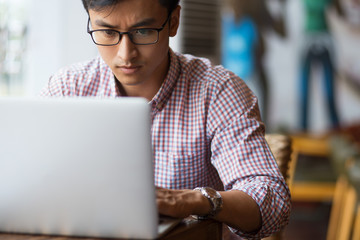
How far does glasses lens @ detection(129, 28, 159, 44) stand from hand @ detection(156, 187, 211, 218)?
504 mm

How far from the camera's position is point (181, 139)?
1.60 metres

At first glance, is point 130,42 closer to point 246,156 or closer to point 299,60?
point 246,156

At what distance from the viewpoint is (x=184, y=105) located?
1.64m

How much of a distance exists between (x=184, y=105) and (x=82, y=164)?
2.38ft

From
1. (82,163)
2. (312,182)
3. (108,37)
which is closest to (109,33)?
(108,37)

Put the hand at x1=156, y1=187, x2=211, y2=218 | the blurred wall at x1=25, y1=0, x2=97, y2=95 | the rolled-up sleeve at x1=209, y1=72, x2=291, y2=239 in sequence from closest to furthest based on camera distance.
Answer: the hand at x1=156, y1=187, x2=211, y2=218 → the rolled-up sleeve at x1=209, y1=72, x2=291, y2=239 → the blurred wall at x1=25, y1=0, x2=97, y2=95

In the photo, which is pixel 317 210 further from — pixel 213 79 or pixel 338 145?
pixel 213 79

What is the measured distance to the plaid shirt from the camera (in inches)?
57.5

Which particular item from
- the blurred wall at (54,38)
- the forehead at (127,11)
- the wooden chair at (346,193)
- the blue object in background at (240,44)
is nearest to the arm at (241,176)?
the forehead at (127,11)

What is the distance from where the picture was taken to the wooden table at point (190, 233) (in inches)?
39.8

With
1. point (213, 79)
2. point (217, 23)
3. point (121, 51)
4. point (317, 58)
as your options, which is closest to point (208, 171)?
point (213, 79)

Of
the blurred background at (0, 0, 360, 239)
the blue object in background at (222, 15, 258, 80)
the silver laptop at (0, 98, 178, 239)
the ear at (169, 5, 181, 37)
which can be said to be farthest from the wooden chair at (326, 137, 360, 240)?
the silver laptop at (0, 98, 178, 239)

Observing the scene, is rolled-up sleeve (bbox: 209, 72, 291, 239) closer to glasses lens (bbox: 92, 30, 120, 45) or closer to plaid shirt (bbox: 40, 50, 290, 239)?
plaid shirt (bbox: 40, 50, 290, 239)

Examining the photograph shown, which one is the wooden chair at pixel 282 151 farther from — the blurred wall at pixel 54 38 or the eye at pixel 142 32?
the blurred wall at pixel 54 38
